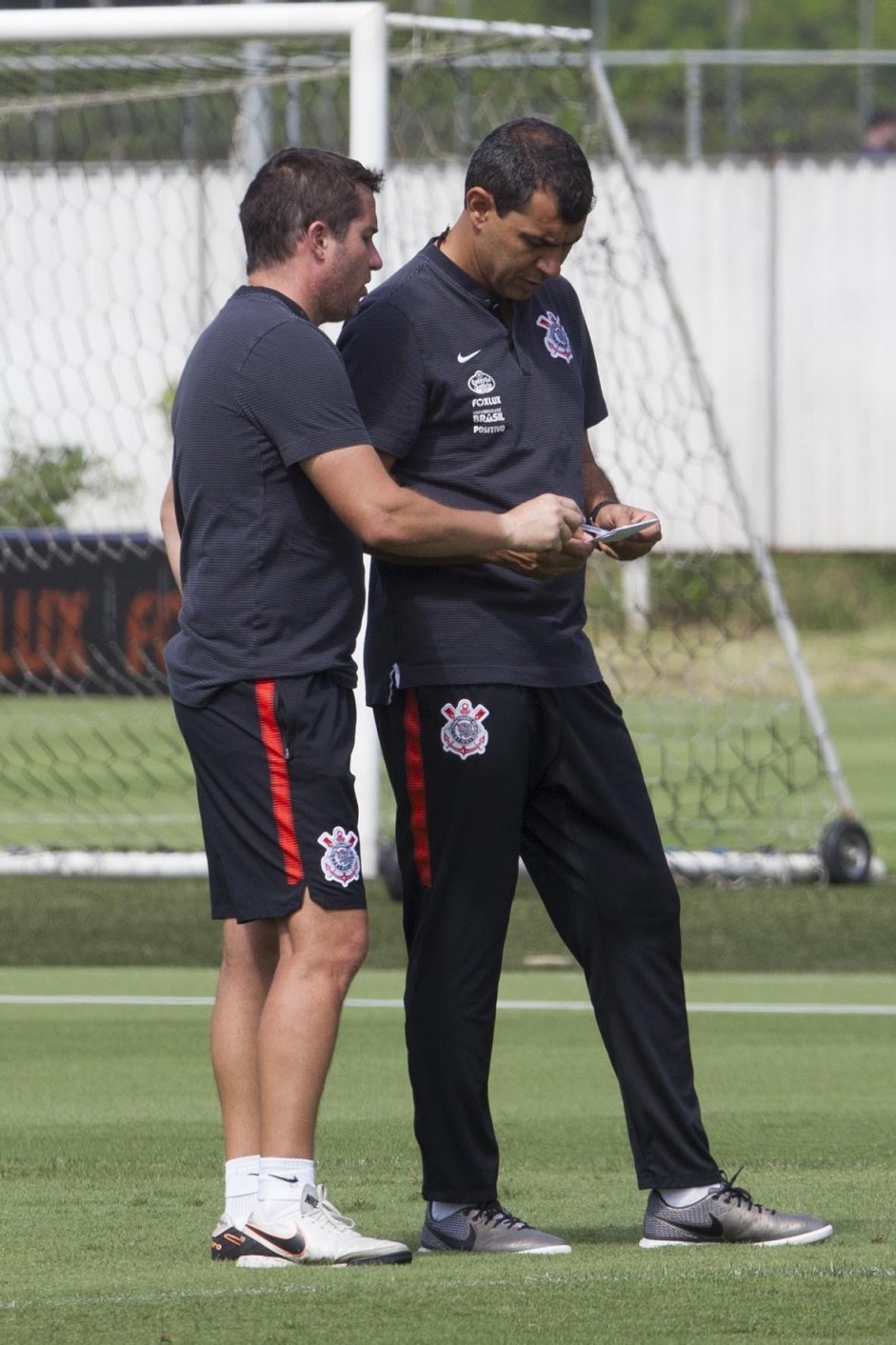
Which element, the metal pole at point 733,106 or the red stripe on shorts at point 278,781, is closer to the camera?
the red stripe on shorts at point 278,781

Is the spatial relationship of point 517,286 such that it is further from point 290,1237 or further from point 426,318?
point 290,1237

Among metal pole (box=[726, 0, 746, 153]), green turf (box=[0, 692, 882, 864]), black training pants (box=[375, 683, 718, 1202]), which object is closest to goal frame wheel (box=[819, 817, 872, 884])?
green turf (box=[0, 692, 882, 864])

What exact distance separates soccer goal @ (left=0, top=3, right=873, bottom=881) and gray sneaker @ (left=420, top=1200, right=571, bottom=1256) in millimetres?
4992

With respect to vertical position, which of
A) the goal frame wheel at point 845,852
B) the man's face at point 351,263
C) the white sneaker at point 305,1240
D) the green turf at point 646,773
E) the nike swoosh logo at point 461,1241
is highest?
the man's face at point 351,263

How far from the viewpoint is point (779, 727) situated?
50.7 feet

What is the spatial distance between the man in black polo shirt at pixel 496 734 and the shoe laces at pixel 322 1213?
1.06ft

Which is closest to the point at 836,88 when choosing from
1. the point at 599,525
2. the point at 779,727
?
the point at 779,727

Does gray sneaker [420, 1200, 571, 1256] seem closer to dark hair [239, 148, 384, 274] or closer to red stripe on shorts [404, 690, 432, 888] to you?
red stripe on shorts [404, 690, 432, 888]

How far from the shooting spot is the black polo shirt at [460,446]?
14.8 ft

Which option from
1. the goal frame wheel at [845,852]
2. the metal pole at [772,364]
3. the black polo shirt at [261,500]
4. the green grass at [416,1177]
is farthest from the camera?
the metal pole at [772,364]

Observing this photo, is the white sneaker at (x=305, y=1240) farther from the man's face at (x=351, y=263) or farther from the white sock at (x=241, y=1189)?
the man's face at (x=351, y=263)

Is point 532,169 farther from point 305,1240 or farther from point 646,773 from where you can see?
point 646,773

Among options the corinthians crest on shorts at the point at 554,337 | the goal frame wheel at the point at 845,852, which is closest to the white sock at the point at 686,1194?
the corinthians crest on shorts at the point at 554,337

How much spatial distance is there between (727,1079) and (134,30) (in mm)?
5546
